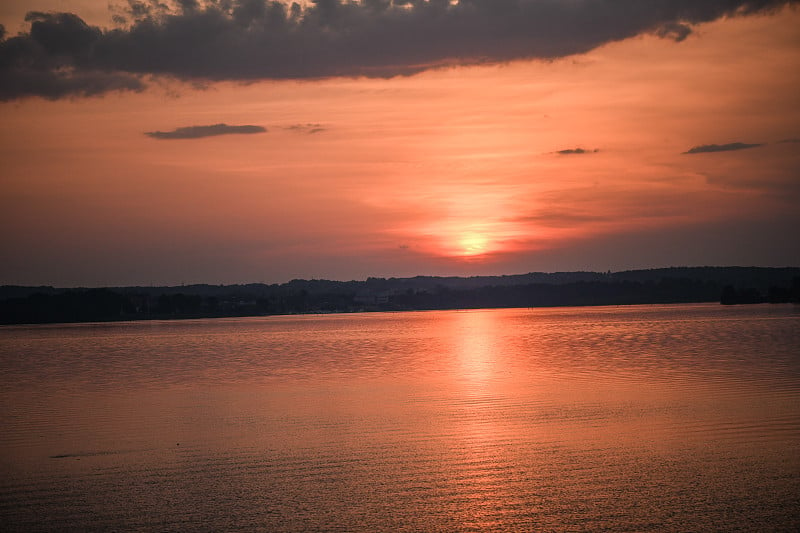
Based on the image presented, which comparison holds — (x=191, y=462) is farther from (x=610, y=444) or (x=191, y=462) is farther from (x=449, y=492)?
(x=610, y=444)

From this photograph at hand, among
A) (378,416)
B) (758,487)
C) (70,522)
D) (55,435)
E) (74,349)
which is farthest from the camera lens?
(74,349)

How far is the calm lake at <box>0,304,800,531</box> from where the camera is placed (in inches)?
495

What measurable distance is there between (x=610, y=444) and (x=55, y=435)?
1376 centimetres

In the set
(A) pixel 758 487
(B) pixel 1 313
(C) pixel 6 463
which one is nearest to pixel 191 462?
(C) pixel 6 463

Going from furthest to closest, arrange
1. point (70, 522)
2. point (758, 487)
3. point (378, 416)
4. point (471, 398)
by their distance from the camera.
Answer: point (471, 398) < point (378, 416) < point (758, 487) < point (70, 522)

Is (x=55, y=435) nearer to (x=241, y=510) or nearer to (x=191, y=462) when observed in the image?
(x=191, y=462)

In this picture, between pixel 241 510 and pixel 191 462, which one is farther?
pixel 191 462

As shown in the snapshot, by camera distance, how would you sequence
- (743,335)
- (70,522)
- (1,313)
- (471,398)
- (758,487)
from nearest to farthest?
(70,522)
(758,487)
(471,398)
(743,335)
(1,313)

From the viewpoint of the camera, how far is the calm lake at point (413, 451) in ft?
41.2

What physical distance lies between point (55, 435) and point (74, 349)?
46864 mm

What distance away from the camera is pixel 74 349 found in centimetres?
6450

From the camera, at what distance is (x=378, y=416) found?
22531 millimetres

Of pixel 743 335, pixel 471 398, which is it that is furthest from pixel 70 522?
pixel 743 335

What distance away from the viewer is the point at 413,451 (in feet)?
56.5
